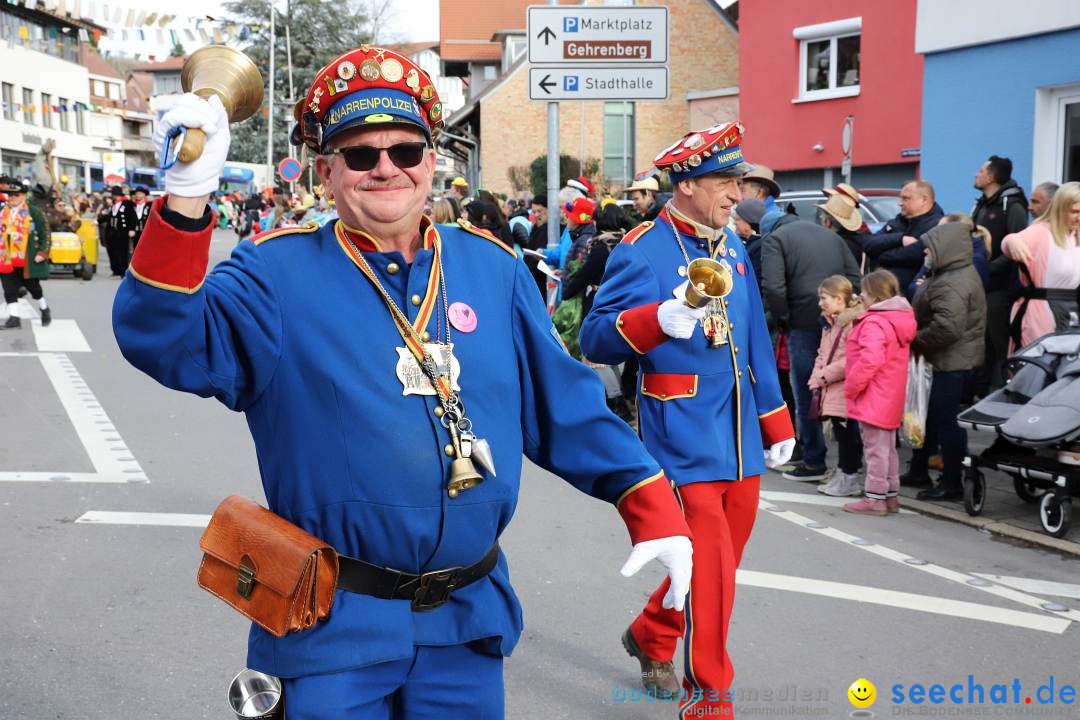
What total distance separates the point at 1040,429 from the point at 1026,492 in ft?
3.54

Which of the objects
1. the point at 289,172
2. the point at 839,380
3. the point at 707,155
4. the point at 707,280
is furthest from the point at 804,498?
the point at 289,172

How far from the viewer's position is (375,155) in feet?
8.31

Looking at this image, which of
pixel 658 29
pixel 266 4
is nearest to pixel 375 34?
pixel 266 4

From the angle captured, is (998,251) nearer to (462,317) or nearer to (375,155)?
(462,317)

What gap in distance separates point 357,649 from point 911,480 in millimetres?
6546

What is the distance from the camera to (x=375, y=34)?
2616 inches

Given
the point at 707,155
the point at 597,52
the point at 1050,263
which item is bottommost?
the point at 1050,263

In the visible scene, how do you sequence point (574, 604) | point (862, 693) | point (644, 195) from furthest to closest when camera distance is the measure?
point (644, 195), point (574, 604), point (862, 693)

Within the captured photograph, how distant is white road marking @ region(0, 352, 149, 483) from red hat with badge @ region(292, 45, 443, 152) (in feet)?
18.7

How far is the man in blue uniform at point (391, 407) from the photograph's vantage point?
2412 millimetres

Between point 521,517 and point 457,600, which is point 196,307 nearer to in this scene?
point 457,600

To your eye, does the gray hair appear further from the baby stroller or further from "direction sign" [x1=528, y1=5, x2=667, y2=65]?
the baby stroller

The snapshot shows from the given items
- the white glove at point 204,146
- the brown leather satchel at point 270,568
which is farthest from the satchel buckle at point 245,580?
the white glove at point 204,146

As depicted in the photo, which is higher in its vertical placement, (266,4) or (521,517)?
(266,4)
